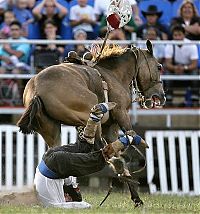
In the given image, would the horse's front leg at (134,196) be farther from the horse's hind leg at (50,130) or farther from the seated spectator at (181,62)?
the seated spectator at (181,62)

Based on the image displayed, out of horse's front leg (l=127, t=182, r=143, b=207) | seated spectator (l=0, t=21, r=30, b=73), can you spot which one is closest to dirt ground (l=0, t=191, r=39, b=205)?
horse's front leg (l=127, t=182, r=143, b=207)

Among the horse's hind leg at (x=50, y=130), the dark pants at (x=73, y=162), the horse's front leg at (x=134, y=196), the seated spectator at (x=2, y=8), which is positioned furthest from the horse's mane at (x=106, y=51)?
the seated spectator at (x=2, y=8)

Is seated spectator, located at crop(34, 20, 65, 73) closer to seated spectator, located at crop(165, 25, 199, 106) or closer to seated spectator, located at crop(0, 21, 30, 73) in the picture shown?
seated spectator, located at crop(0, 21, 30, 73)

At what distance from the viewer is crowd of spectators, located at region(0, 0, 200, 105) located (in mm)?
14281

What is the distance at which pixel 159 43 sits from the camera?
13.7 metres

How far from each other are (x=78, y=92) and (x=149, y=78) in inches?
74.9

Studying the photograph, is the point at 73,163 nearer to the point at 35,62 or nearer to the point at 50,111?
the point at 50,111

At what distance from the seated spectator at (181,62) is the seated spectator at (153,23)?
24.4 inches

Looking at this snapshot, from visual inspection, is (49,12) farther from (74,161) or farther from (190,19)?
(74,161)

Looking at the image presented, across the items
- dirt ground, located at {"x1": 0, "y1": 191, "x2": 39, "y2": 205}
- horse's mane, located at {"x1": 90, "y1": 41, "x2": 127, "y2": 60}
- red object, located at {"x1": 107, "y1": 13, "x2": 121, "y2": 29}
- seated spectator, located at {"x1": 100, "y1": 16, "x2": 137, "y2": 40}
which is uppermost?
seated spectator, located at {"x1": 100, "y1": 16, "x2": 137, "y2": 40}

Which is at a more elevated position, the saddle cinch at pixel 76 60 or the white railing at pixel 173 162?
the saddle cinch at pixel 76 60

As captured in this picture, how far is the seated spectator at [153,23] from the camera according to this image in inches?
593

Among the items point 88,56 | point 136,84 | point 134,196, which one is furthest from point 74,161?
point 136,84

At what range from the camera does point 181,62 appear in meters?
14.4
